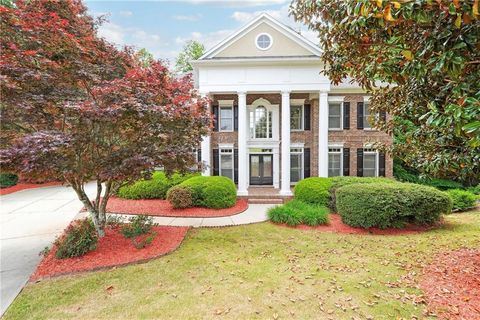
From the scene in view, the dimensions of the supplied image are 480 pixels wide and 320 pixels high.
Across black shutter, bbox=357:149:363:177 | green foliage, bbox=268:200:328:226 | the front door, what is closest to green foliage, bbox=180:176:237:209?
green foliage, bbox=268:200:328:226

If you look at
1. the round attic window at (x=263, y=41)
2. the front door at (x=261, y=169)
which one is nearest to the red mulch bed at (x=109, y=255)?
the front door at (x=261, y=169)

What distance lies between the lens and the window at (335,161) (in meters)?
14.2

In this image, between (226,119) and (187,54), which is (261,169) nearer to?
(226,119)

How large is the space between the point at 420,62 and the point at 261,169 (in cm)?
1236

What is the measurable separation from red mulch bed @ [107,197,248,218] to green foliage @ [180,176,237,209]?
0.80 feet

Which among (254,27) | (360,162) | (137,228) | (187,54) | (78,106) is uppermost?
(187,54)

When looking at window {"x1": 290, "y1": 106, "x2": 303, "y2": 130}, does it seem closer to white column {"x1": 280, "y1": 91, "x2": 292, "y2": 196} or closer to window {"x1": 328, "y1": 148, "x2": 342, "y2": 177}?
window {"x1": 328, "y1": 148, "x2": 342, "y2": 177}

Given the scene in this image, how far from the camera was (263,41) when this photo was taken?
12031mm

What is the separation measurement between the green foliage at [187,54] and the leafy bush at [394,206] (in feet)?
84.9

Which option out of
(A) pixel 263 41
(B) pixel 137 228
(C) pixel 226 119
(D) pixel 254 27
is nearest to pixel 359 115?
(A) pixel 263 41

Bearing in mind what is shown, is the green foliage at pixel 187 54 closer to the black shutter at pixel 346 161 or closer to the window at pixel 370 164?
the black shutter at pixel 346 161

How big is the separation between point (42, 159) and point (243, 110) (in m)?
8.81

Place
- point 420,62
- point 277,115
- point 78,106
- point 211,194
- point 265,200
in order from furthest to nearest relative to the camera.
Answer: point 277,115 → point 265,200 → point 211,194 → point 78,106 → point 420,62

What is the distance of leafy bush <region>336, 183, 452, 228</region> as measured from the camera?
775cm
